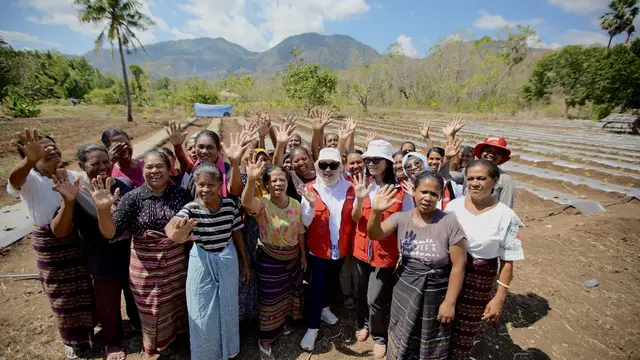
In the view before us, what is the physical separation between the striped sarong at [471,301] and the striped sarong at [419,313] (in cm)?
12

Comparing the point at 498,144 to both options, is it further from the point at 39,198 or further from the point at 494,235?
the point at 39,198

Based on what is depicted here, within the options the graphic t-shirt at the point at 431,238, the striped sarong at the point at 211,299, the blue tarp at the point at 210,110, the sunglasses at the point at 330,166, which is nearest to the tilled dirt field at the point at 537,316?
the striped sarong at the point at 211,299

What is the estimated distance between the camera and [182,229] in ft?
6.72

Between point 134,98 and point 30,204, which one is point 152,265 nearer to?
point 30,204

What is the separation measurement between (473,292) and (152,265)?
2411 mm

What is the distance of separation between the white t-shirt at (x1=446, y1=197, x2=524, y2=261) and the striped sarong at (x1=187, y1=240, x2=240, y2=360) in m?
1.79

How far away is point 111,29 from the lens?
20.3 metres

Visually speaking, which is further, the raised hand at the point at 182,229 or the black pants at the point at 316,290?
the black pants at the point at 316,290

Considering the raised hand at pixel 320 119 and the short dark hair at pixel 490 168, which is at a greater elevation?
the raised hand at pixel 320 119

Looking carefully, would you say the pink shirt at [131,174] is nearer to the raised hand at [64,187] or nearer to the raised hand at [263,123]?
the raised hand at [64,187]

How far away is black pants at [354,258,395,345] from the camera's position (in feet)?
8.30

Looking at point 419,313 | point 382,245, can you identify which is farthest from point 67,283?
point 419,313

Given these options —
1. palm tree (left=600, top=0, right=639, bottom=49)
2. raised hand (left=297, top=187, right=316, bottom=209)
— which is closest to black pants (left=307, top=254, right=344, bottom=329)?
raised hand (left=297, top=187, right=316, bottom=209)

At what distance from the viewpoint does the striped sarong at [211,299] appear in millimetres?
2209
